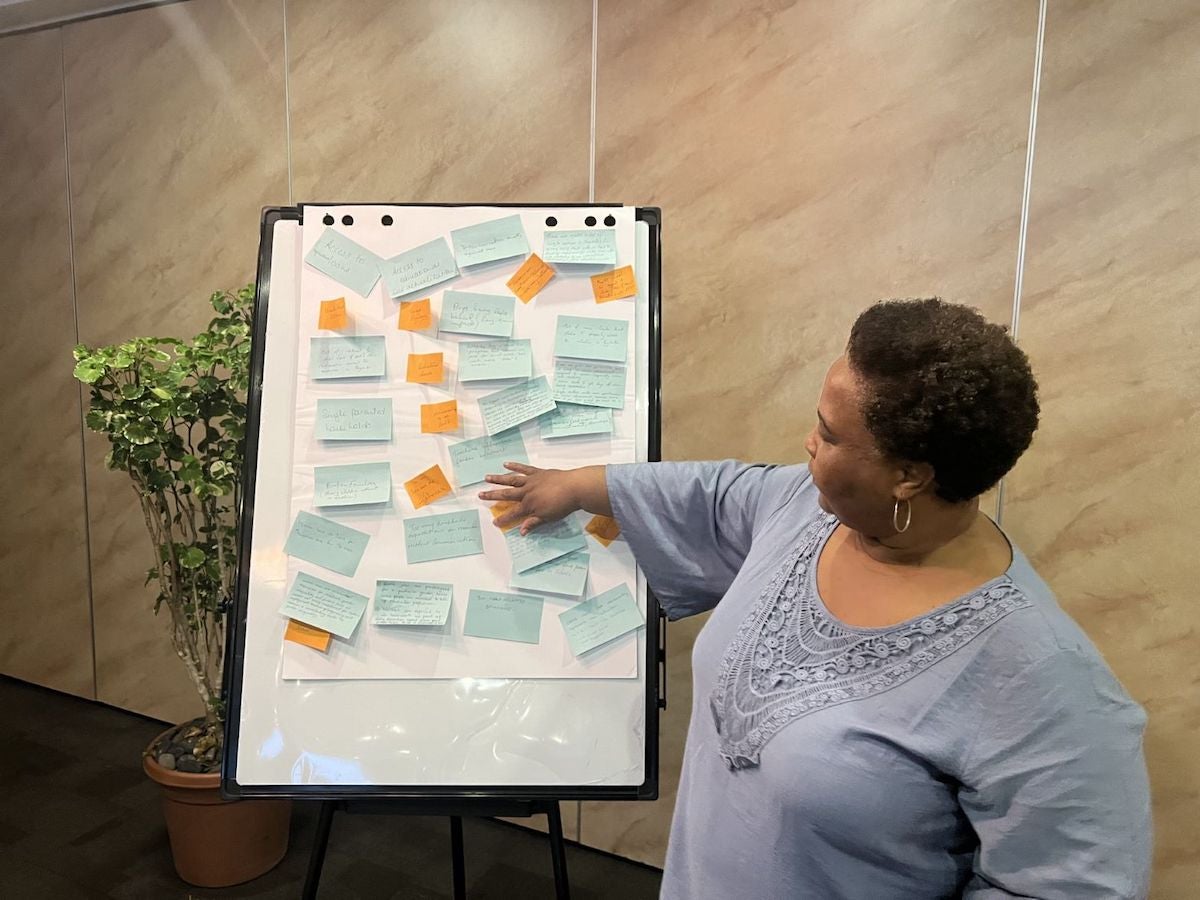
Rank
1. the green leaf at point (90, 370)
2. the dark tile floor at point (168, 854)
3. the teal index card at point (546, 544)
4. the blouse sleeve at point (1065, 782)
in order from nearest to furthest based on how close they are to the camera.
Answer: the blouse sleeve at point (1065, 782)
the teal index card at point (546, 544)
the green leaf at point (90, 370)
the dark tile floor at point (168, 854)

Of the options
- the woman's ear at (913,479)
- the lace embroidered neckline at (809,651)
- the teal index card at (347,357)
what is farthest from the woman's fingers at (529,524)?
the woman's ear at (913,479)

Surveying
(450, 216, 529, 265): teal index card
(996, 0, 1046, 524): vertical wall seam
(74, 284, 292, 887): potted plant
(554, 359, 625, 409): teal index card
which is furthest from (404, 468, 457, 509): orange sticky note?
(996, 0, 1046, 524): vertical wall seam

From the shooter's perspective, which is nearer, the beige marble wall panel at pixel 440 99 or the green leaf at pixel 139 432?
the green leaf at pixel 139 432

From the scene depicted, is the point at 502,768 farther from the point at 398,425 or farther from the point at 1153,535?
the point at 1153,535

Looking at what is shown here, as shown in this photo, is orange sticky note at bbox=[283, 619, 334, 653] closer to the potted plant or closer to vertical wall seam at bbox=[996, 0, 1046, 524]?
the potted plant

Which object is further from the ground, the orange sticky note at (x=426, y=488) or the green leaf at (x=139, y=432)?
the green leaf at (x=139, y=432)

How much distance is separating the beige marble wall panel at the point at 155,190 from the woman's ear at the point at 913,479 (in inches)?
83.5

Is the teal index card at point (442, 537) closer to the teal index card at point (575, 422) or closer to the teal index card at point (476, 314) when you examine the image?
the teal index card at point (575, 422)

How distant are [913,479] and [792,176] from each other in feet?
3.81

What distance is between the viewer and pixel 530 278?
1.44 meters

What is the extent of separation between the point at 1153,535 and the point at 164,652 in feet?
9.28

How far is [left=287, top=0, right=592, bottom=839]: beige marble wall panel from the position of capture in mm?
2055

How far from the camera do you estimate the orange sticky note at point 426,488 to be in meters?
1.40

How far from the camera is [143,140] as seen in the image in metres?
2.63
